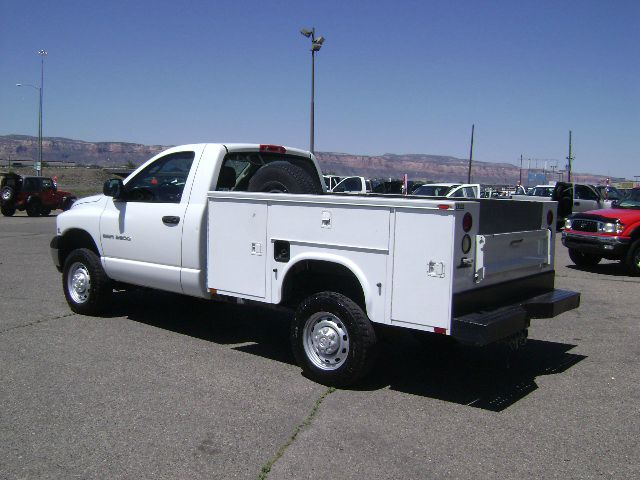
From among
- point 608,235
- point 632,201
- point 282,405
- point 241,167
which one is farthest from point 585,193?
point 282,405

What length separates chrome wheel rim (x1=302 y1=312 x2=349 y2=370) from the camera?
5.45m

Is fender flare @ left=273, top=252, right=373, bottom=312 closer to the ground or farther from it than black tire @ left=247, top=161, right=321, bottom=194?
closer to the ground

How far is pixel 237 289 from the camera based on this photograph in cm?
615

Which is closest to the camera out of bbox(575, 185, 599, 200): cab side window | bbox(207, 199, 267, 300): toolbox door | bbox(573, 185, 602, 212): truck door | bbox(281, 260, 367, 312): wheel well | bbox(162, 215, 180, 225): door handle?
bbox(281, 260, 367, 312): wheel well

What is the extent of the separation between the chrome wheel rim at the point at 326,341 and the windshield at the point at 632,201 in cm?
1080

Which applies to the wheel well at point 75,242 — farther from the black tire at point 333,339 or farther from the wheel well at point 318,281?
the black tire at point 333,339

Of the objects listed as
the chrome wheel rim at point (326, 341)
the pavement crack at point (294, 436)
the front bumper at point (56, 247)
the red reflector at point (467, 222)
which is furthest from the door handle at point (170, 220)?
the red reflector at point (467, 222)

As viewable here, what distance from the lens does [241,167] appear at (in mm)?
6977

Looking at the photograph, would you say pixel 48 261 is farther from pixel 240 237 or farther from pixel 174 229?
pixel 240 237

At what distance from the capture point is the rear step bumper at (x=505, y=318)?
15.8 ft

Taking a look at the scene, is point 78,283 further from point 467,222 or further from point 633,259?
point 633,259

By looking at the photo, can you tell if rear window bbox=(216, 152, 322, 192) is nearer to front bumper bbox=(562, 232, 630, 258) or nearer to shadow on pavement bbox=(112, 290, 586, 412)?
shadow on pavement bbox=(112, 290, 586, 412)

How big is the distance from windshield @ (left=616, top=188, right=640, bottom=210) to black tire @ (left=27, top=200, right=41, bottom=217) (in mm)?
22165

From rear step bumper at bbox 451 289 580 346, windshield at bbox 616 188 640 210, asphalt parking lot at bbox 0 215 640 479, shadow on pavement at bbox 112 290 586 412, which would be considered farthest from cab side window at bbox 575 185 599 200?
rear step bumper at bbox 451 289 580 346
